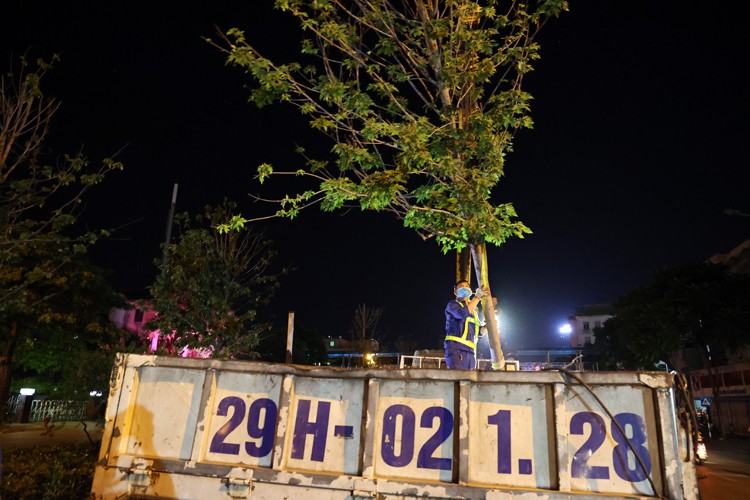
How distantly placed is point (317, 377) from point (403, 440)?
76 cm

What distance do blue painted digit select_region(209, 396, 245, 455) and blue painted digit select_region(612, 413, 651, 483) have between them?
102 inches

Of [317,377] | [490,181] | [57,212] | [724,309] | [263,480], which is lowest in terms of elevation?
[263,480]

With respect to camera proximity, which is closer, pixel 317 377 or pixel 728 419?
pixel 317 377

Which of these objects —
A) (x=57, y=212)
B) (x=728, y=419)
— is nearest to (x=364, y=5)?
(x=57, y=212)

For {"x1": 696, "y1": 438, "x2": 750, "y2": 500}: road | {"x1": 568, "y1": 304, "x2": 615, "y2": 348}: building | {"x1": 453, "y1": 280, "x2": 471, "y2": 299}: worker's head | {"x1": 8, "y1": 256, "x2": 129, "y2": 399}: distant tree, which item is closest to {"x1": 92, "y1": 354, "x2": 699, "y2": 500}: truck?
{"x1": 696, "y1": 438, "x2": 750, "y2": 500}: road

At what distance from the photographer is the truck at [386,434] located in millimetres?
3295

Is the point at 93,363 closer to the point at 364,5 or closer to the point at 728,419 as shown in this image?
the point at 364,5

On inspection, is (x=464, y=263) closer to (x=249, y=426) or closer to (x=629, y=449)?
(x=629, y=449)

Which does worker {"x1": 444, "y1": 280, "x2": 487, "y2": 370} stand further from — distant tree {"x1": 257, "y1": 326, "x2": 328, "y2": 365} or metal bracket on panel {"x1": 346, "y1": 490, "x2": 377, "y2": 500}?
distant tree {"x1": 257, "y1": 326, "x2": 328, "y2": 365}

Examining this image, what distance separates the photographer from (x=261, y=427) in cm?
365

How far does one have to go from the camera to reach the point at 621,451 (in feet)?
10.9

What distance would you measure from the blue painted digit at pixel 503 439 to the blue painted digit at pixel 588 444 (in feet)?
1.36

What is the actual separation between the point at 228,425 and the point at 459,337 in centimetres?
379

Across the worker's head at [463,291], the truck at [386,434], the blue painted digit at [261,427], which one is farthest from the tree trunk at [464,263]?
the blue painted digit at [261,427]
